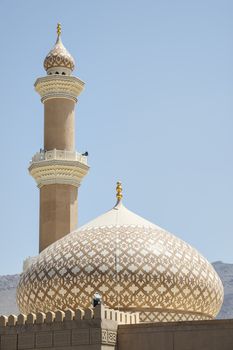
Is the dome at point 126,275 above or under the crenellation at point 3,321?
above

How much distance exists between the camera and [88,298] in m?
16.1

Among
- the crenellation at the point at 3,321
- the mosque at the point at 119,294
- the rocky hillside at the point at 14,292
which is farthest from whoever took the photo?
the rocky hillside at the point at 14,292

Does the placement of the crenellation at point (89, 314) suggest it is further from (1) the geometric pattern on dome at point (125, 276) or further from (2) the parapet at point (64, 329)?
(1) the geometric pattern on dome at point (125, 276)

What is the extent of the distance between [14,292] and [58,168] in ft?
210

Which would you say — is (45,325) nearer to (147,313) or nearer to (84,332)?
(84,332)

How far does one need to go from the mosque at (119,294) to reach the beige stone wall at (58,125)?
651cm

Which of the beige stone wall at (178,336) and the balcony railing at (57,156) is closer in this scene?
the beige stone wall at (178,336)

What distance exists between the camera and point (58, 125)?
24.7 meters

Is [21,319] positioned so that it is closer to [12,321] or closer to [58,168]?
[12,321]

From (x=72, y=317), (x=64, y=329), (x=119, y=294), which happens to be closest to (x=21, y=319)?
(x=64, y=329)

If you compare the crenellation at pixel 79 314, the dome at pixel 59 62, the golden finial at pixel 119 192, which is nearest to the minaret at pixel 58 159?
the dome at pixel 59 62

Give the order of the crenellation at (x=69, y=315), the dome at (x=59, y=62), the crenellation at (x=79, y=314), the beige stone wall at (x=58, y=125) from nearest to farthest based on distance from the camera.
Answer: the crenellation at (x=79, y=314), the crenellation at (x=69, y=315), the beige stone wall at (x=58, y=125), the dome at (x=59, y=62)

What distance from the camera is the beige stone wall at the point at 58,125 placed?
2461cm

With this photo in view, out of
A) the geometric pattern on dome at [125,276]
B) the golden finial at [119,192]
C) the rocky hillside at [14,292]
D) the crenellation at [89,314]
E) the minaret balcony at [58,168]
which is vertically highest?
the rocky hillside at [14,292]
